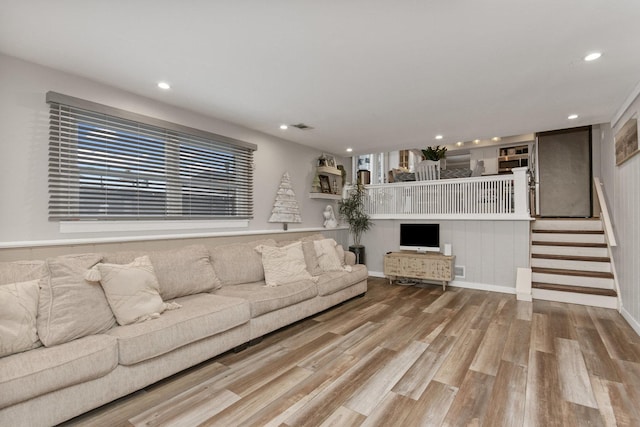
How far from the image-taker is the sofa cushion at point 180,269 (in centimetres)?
277

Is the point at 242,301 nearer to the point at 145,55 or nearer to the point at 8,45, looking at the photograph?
the point at 145,55

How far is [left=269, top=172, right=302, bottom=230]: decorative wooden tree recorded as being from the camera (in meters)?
4.80

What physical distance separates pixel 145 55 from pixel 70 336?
2.04 m

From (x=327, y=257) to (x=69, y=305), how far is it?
9.70 feet

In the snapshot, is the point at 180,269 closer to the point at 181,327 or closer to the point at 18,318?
the point at 181,327

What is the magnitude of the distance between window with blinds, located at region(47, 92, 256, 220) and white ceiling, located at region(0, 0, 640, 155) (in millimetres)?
347

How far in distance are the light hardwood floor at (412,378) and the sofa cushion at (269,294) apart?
32cm

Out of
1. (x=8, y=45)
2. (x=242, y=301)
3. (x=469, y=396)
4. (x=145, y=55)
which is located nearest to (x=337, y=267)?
(x=242, y=301)

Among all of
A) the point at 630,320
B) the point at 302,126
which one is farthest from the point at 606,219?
the point at 302,126

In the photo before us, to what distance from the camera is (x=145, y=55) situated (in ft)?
7.98

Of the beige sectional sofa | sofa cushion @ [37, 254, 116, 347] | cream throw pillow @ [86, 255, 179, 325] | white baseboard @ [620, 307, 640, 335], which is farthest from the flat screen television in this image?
sofa cushion @ [37, 254, 116, 347]

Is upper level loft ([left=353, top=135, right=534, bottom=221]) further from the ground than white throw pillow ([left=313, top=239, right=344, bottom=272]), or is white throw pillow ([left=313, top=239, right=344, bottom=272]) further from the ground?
upper level loft ([left=353, top=135, right=534, bottom=221])

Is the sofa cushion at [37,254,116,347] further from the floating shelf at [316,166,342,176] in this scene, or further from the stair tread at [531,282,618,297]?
the stair tread at [531,282,618,297]

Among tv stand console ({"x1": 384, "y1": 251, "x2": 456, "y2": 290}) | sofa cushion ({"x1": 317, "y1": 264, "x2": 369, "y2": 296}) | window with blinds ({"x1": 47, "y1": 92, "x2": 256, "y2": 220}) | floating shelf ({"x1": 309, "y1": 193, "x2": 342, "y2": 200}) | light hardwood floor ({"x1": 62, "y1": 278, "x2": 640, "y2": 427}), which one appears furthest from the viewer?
floating shelf ({"x1": 309, "y1": 193, "x2": 342, "y2": 200})
